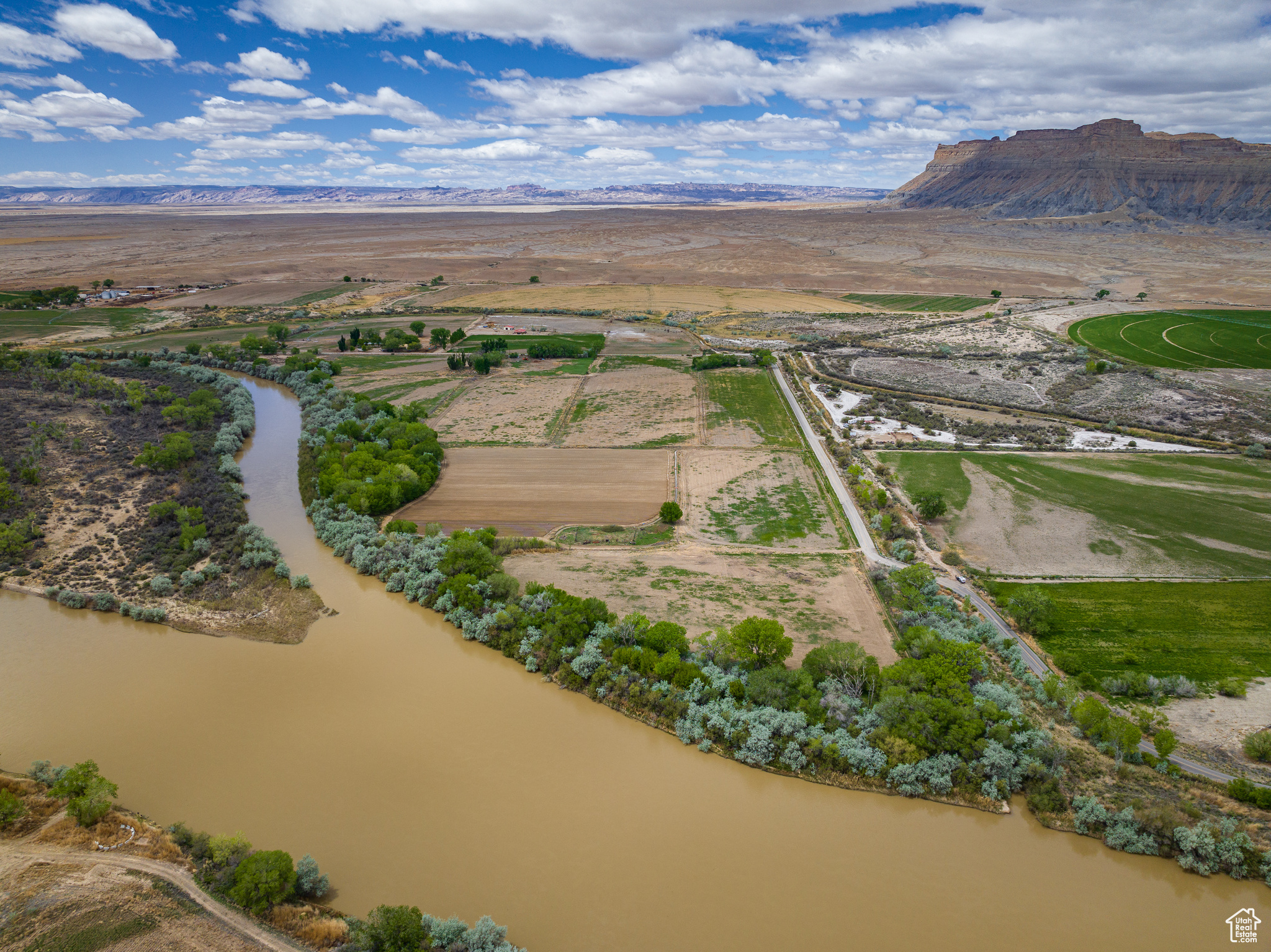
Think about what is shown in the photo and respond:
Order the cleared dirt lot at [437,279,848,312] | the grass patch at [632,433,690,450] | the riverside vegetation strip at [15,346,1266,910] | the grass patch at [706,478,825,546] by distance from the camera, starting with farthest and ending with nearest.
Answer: the cleared dirt lot at [437,279,848,312] → the grass patch at [632,433,690,450] → the grass patch at [706,478,825,546] → the riverside vegetation strip at [15,346,1266,910]

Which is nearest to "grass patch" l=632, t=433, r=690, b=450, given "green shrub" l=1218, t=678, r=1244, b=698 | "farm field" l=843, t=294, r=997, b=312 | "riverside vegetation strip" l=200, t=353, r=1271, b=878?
"riverside vegetation strip" l=200, t=353, r=1271, b=878

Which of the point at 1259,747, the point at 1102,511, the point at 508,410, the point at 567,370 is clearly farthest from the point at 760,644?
the point at 567,370

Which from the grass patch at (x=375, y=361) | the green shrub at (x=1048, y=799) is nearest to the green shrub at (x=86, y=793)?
the green shrub at (x=1048, y=799)

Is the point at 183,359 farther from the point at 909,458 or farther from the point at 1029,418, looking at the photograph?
the point at 1029,418

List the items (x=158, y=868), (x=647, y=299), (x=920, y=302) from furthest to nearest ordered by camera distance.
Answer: (x=647, y=299) < (x=920, y=302) < (x=158, y=868)

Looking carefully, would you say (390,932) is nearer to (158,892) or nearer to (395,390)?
(158,892)

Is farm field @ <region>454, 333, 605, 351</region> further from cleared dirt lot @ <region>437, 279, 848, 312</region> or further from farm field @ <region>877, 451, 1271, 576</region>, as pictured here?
farm field @ <region>877, 451, 1271, 576</region>
